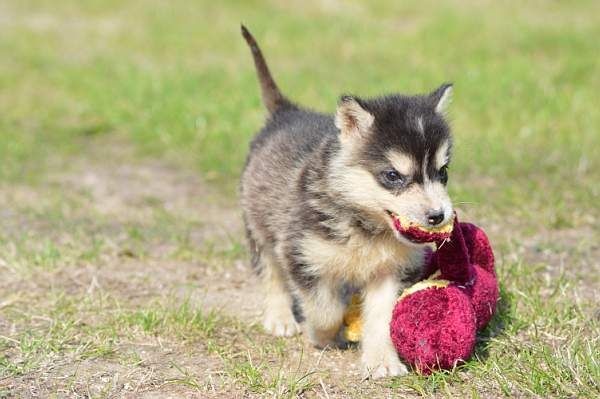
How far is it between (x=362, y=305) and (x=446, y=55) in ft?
23.0

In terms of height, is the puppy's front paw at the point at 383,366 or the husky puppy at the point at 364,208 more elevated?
the husky puppy at the point at 364,208

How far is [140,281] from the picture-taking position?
5695mm

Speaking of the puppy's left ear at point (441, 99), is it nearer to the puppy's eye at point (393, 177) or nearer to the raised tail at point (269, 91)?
the puppy's eye at point (393, 177)

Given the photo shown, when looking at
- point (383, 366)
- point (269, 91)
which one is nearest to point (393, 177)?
point (383, 366)

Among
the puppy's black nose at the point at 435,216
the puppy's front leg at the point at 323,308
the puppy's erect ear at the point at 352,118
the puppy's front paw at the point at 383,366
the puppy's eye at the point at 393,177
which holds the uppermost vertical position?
the puppy's erect ear at the point at 352,118

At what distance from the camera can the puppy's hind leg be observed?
508cm

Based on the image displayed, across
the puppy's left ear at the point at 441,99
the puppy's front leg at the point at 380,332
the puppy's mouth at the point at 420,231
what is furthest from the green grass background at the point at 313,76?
the puppy's mouth at the point at 420,231

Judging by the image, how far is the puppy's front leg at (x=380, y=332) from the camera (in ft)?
14.4

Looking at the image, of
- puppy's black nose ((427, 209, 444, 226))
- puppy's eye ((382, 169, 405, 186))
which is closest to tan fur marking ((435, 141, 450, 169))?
puppy's eye ((382, 169, 405, 186))

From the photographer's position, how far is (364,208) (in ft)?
14.0

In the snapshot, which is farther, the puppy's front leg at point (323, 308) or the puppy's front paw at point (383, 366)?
the puppy's front leg at point (323, 308)

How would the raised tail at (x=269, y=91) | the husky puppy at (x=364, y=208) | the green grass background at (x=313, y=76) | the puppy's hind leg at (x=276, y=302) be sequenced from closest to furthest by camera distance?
the husky puppy at (x=364, y=208)
the puppy's hind leg at (x=276, y=302)
the raised tail at (x=269, y=91)
the green grass background at (x=313, y=76)

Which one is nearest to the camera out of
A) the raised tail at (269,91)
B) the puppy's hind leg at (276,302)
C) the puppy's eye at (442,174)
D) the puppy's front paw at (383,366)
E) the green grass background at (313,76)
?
the puppy's eye at (442,174)

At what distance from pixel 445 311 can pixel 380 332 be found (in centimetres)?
41
